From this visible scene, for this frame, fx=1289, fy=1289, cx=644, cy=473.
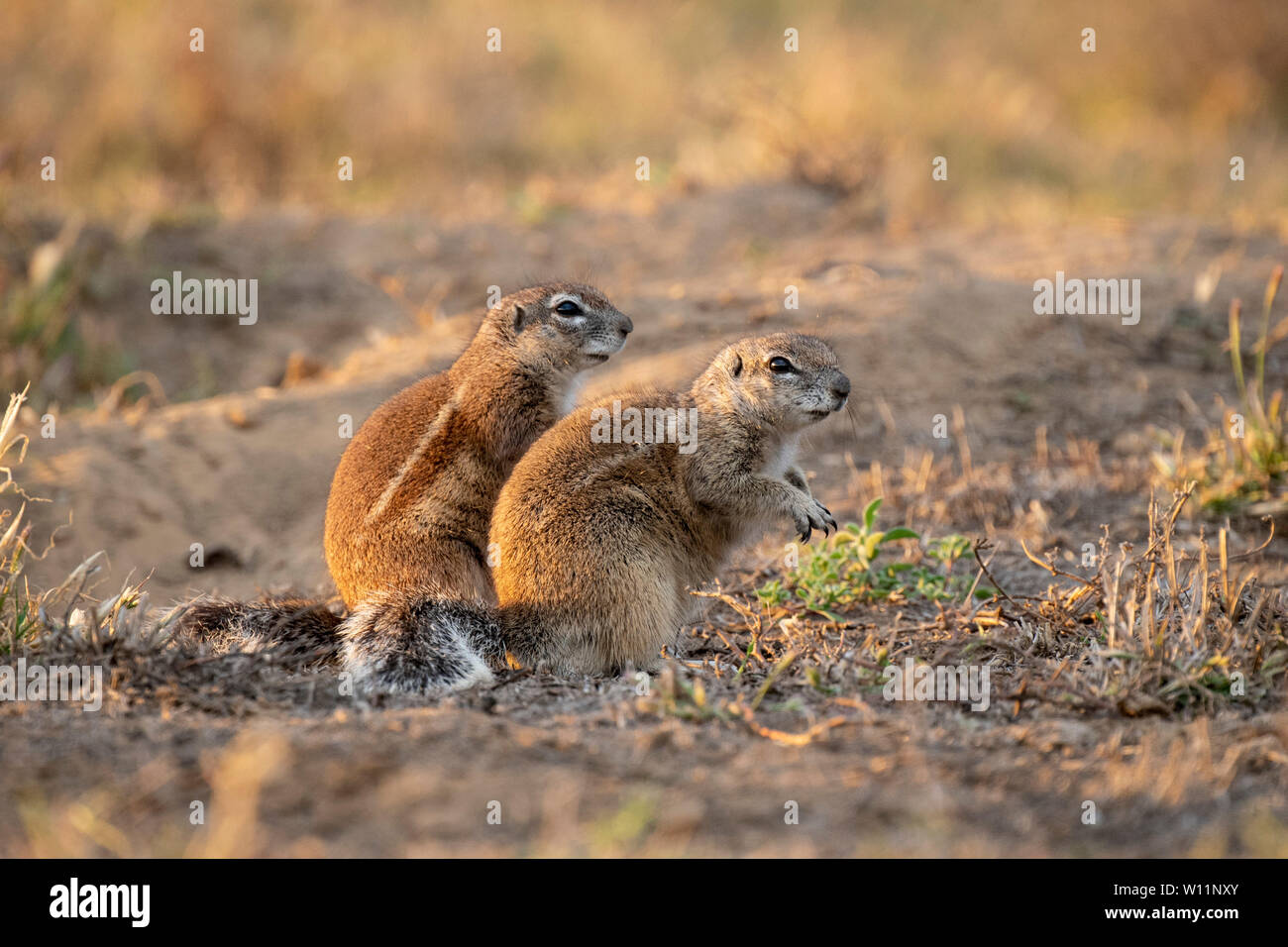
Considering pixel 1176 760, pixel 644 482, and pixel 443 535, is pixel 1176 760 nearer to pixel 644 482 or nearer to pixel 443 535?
pixel 644 482

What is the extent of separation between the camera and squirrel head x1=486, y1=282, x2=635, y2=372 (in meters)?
5.23

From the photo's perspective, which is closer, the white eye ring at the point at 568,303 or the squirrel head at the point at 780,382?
the squirrel head at the point at 780,382

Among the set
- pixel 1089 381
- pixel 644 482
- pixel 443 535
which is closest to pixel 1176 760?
Answer: pixel 644 482

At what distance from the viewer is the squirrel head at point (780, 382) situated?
4578 millimetres

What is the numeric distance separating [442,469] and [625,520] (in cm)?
88

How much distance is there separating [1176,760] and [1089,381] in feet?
14.3

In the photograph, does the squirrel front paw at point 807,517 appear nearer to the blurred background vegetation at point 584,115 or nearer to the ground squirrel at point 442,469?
the ground squirrel at point 442,469

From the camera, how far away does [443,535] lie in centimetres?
469

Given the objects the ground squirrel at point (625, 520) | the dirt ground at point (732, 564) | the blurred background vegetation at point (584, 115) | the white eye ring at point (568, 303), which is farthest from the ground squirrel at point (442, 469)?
the blurred background vegetation at point (584, 115)

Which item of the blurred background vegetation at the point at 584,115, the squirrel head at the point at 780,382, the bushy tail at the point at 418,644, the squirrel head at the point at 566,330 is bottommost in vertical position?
the bushy tail at the point at 418,644

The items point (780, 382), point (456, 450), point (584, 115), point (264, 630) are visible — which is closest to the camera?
point (264, 630)

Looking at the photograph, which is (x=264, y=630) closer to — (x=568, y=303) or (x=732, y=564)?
(x=568, y=303)

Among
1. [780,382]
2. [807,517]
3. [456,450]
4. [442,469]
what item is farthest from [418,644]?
[780,382]

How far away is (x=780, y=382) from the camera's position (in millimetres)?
4605
